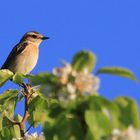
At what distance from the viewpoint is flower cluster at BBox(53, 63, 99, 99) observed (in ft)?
7.82

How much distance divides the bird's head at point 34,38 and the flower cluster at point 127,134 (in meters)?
12.4

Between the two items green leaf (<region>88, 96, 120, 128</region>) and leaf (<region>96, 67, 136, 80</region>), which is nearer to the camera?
green leaf (<region>88, 96, 120, 128</region>)

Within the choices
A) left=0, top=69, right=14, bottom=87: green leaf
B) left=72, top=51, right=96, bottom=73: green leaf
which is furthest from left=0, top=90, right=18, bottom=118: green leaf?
left=72, top=51, right=96, bottom=73: green leaf

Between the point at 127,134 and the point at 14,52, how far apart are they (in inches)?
472

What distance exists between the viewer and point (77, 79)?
240 centimetres

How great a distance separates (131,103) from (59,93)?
32 cm

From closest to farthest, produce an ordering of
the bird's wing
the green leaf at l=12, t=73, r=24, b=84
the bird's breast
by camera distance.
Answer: the green leaf at l=12, t=73, r=24, b=84 < the bird's breast < the bird's wing

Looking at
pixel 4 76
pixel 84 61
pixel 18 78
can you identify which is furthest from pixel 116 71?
pixel 4 76

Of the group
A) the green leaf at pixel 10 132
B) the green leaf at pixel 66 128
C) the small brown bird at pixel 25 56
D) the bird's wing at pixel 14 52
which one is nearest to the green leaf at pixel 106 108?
the green leaf at pixel 66 128

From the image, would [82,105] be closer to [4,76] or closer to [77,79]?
[77,79]

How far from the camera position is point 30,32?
1555 centimetres

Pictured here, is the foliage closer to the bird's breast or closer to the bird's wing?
the bird's breast

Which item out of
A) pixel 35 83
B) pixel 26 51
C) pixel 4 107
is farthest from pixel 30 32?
pixel 35 83

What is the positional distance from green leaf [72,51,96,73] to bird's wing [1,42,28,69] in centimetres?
1127
